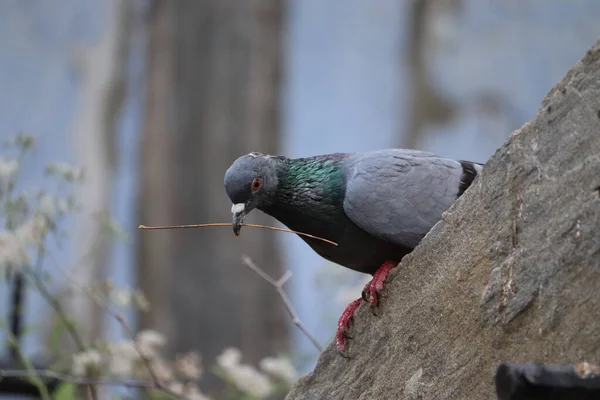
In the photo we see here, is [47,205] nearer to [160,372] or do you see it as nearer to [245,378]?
[160,372]

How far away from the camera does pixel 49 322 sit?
6.55 m

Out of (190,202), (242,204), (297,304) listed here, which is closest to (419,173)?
(242,204)

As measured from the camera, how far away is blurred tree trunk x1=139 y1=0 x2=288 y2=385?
530 centimetres

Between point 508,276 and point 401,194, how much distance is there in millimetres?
696

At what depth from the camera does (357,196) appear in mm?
2402

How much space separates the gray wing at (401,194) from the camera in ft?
7.70

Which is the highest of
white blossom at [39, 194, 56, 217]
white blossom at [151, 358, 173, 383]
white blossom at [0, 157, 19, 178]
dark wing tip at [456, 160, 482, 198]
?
dark wing tip at [456, 160, 482, 198]

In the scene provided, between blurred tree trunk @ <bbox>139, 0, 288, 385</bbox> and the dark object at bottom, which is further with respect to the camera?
blurred tree trunk @ <bbox>139, 0, 288, 385</bbox>

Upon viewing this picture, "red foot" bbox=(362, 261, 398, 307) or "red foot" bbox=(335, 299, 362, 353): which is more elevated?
"red foot" bbox=(362, 261, 398, 307)

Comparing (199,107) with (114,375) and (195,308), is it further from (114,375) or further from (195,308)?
(114,375)

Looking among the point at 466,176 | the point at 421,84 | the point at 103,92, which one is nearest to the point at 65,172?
the point at 466,176

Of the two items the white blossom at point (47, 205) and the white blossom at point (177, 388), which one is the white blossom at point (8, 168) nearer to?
the white blossom at point (47, 205)

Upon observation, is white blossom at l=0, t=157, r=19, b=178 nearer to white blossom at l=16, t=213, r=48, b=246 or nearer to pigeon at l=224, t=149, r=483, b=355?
white blossom at l=16, t=213, r=48, b=246

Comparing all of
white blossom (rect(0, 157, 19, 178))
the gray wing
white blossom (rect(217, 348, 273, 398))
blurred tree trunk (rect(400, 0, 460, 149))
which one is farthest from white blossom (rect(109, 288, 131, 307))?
blurred tree trunk (rect(400, 0, 460, 149))
